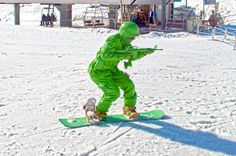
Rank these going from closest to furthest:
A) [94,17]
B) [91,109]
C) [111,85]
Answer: [111,85]
[91,109]
[94,17]

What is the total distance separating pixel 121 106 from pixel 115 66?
1.22 metres

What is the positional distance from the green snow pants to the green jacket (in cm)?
10

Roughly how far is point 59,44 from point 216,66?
24.7ft

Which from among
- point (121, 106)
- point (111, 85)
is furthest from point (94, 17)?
point (111, 85)

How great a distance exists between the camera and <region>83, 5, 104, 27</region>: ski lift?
2900 centimetres

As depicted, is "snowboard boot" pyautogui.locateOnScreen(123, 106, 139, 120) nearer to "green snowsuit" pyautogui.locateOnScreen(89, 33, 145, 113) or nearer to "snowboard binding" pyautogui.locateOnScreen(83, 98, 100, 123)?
"green snowsuit" pyautogui.locateOnScreen(89, 33, 145, 113)

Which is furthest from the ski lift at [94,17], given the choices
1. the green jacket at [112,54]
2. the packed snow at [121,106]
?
the green jacket at [112,54]

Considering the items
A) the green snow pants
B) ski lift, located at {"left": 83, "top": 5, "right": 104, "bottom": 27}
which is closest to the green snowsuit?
the green snow pants

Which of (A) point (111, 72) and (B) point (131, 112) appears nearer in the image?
(A) point (111, 72)

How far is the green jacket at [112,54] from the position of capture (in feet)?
16.4

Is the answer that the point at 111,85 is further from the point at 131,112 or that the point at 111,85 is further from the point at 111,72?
the point at 131,112

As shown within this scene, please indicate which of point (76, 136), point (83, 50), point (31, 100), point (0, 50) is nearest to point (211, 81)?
point (31, 100)

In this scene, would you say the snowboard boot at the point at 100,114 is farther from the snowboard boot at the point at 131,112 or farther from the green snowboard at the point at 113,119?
the snowboard boot at the point at 131,112

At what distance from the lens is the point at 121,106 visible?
6422 millimetres
